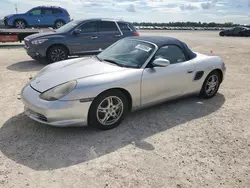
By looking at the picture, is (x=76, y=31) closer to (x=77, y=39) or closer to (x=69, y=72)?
(x=77, y=39)

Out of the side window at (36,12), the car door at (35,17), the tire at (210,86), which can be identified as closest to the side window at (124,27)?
the tire at (210,86)

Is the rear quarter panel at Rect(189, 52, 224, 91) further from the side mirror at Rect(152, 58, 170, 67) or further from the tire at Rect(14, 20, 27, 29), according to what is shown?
the tire at Rect(14, 20, 27, 29)

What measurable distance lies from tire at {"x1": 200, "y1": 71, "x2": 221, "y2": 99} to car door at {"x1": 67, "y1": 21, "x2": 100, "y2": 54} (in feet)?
16.4

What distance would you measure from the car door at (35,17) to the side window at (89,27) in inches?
298

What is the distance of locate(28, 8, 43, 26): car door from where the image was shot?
1484cm

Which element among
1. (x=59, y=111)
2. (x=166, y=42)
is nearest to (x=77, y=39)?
(x=166, y=42)

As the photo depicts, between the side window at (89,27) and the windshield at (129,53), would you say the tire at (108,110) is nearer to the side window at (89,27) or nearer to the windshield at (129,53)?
the windshield at (129,53)

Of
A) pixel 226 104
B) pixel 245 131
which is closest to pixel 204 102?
pixel 226 104

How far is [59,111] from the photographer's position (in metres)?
3.25

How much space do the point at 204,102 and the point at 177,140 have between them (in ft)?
5.93

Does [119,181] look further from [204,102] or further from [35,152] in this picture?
[204,102]

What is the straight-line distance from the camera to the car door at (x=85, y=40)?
27.8ft

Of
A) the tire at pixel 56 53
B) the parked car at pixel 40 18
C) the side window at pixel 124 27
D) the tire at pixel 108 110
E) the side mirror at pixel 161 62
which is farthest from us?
the parked car at pixel 40 18

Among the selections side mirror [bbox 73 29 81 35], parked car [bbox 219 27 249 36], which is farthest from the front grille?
parked car [bbox 219 27 249 36]
